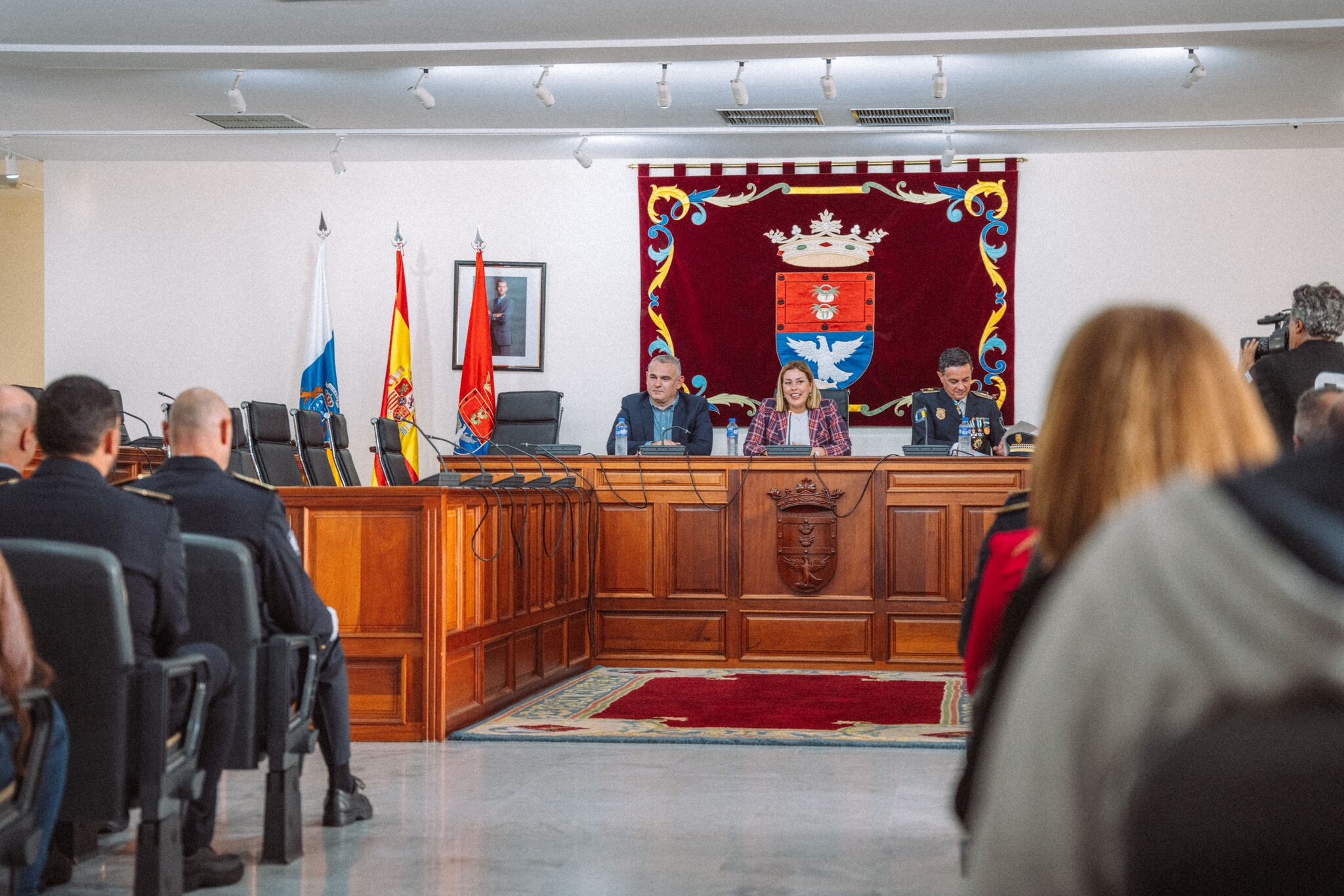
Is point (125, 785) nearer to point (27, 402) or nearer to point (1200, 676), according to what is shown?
point (27, 402)

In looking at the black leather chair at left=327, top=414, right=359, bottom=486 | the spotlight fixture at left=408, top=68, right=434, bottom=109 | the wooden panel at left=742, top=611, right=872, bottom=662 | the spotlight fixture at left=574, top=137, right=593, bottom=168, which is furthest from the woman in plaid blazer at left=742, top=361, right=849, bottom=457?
the spotlight fixture at left=408, top=68, right=434, bottom=109

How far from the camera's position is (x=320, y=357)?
8.41m

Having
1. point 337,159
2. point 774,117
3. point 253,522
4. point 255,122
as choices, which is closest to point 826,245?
point 774,117

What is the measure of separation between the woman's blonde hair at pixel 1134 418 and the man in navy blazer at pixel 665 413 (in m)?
6.07

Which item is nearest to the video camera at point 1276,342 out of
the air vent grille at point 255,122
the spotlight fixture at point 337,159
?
the spotlight fixture at point 337,159

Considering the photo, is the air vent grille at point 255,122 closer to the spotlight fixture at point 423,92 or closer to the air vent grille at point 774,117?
the spotlight fixture at point 423,92

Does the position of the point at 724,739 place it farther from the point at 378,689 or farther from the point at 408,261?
the point at 408,261

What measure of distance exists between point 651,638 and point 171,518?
14.3ft

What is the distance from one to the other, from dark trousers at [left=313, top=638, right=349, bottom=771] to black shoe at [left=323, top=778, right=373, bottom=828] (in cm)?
7

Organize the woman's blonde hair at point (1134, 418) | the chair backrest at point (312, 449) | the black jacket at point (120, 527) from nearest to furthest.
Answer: the woman's blonde hair at point (1134, 418) → the black jacket at point (120, 527) → the chair backrest at point (312, 449)

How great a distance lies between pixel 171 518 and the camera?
239 cm

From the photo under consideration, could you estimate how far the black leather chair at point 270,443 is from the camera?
552 cm

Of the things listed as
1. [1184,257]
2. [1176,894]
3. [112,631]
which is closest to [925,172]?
[1184,257]

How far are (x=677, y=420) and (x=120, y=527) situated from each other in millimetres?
4912
